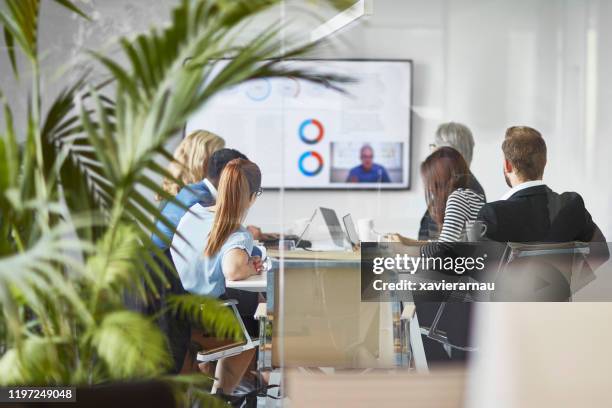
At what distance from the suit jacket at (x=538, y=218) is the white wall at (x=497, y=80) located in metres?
0.05

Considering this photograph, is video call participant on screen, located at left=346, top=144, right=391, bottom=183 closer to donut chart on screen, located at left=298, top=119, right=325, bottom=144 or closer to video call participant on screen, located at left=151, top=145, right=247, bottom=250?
donut chart on screen, located at left=298, top=119, right=325, bottom=144

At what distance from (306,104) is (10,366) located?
4.92 ft

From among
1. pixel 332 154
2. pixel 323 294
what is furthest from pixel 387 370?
pixel 332 154

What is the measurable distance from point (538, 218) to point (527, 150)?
0.26 meters

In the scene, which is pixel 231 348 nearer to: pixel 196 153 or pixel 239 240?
pixel 239 240

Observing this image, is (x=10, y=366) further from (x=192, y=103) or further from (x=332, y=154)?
(x=332, y=154)

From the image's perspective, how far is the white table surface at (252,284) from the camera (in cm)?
375

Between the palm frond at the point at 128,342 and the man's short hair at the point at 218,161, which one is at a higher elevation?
the man's short hair at the point at 218,161

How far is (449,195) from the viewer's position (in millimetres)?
3256

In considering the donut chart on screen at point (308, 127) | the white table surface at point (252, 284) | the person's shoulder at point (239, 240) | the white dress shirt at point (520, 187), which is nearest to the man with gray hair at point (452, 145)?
the white dress shirt at point (520, 187)

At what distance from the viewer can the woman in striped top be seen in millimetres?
3240

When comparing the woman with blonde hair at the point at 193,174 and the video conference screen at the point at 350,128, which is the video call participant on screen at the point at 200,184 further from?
the video conference screen at the point at 350,128

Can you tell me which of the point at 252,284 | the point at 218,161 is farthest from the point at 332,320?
the point at 218,161

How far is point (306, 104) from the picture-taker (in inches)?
130
